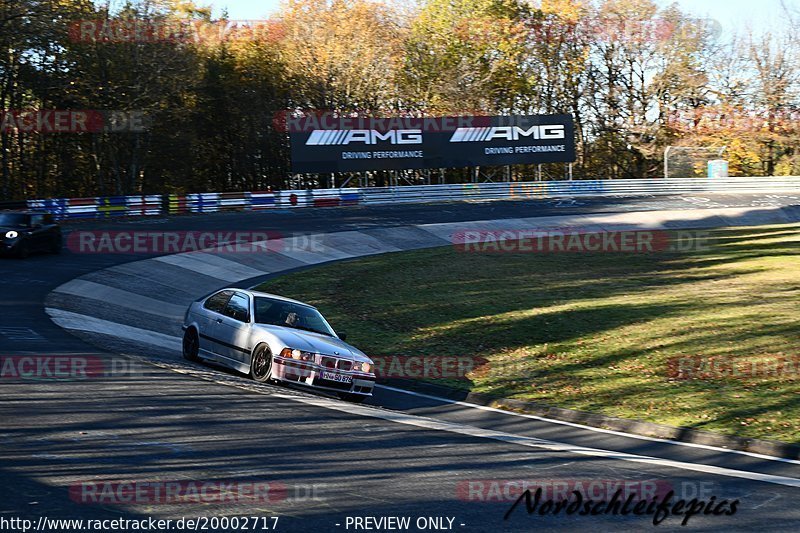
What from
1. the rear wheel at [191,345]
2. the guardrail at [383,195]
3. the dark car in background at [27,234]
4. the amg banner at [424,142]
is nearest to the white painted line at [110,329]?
the rear wheel at [191,345]

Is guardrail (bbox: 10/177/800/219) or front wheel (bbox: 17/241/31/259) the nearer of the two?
front wheel (bbox: 17/241/31/259)

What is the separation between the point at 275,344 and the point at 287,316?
3.74ft

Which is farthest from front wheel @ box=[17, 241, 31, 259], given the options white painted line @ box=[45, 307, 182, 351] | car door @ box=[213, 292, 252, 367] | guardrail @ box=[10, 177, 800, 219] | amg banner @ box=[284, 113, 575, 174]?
amg banner @ box=[284, 113, 575, 174]

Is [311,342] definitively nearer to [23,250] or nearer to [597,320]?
[597,320]

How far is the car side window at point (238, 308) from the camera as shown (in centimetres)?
1386

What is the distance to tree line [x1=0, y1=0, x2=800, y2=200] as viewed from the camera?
52.1m

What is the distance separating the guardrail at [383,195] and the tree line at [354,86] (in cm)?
776

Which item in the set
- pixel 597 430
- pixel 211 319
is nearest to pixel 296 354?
pixel 211 319

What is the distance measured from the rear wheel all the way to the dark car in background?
1335cm

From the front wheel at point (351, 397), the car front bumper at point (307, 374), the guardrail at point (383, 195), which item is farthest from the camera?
the guardrail at point (383, 195)

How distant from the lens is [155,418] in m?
9.59

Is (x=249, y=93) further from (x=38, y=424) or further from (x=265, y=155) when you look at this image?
(x=38, y=424)

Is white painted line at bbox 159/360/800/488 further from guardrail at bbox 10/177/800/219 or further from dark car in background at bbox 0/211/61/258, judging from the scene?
guardrail at bbox 10/177/800/219

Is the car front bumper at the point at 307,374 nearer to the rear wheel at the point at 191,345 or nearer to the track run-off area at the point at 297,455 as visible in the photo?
the track run-off area at the point at 297,455
